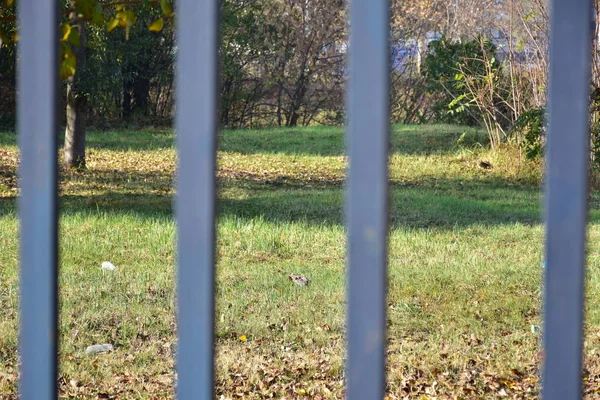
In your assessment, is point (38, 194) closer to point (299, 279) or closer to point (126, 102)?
point (299, 279)

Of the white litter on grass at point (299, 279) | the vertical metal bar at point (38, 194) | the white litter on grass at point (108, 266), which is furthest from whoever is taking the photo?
the white litter on grass at point (108, 266)

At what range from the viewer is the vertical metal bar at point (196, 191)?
73 cm

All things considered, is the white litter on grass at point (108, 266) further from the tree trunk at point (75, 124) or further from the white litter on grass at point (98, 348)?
the tree trunk at point (75, 124)

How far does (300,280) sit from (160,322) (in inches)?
35.8

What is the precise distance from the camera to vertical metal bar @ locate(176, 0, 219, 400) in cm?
73

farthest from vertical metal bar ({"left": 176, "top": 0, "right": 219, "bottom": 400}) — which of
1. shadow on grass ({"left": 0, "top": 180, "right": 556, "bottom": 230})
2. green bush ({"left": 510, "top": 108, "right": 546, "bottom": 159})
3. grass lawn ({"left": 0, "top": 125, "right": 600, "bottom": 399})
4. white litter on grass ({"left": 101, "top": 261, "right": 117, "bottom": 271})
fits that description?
green bush ({"left": 510, "top": 108, "right": 546, "bottom": 159})

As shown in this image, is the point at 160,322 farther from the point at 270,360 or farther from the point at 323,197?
the point at 323,197

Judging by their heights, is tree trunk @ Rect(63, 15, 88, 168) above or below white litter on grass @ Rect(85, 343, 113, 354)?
above

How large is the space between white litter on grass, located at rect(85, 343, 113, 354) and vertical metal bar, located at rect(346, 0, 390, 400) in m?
2.63

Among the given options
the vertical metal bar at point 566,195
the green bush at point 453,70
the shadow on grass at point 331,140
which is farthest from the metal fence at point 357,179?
the green bush at point 453,70

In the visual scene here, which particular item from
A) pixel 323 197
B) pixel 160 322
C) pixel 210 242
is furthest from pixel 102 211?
pixel 210 242

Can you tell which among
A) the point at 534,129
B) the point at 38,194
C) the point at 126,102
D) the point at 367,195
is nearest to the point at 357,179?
the point at 367,195

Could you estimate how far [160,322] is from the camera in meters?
3.56

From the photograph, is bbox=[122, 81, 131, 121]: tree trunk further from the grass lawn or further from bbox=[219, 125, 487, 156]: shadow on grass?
the grass lawn
